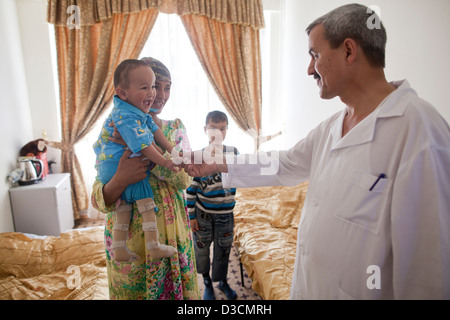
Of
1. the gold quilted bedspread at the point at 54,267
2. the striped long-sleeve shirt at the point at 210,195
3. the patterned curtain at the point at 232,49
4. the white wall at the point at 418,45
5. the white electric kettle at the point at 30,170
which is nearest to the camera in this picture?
the white wall at the point at 418,45

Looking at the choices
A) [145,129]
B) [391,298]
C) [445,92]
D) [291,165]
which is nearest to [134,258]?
[145,129]

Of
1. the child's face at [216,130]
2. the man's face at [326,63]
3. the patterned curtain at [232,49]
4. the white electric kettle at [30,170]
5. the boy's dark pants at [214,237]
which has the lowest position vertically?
the boy's dark pants at [214,237]

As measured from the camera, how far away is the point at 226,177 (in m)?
1.21

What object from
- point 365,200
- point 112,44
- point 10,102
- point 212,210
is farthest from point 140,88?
point 112,44

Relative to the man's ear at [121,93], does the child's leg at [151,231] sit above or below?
below

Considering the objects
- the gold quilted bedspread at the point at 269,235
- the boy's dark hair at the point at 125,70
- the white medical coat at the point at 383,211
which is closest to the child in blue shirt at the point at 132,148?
the boy's dark hair at the point at 125,70

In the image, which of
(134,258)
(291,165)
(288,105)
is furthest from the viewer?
(288,105)

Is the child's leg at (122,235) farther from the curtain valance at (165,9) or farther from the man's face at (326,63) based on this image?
the curtain valance at (165,9)

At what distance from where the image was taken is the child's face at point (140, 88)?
3.32 feet

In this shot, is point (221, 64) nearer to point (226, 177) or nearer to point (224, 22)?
point (224, 22)

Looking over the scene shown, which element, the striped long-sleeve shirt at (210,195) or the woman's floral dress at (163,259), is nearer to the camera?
the woman's floral dress at (163,259)

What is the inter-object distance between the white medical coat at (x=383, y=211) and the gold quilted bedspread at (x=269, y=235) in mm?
789

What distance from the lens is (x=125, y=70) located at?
1.03 metres

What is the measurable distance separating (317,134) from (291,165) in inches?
7.4
